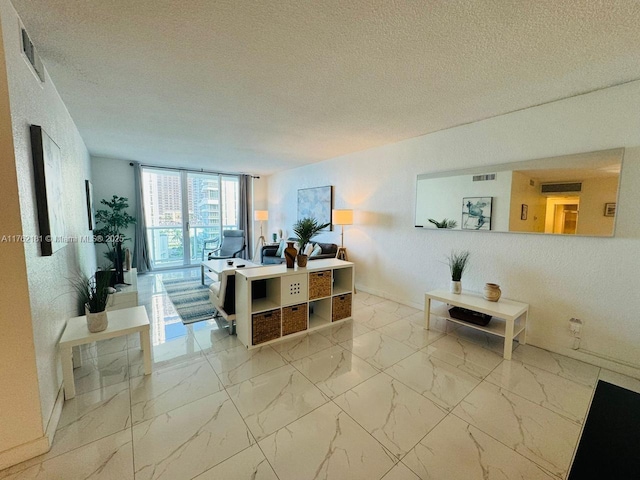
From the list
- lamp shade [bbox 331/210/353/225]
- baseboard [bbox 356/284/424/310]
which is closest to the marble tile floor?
baseboard [bbox 356/284/424/310]

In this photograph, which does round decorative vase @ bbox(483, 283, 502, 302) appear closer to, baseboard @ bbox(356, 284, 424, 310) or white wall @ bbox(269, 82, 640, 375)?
white wall @ bbox(269, 82, 640, 375)

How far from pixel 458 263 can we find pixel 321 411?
2219 millimetres

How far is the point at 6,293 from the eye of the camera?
132 centimetres

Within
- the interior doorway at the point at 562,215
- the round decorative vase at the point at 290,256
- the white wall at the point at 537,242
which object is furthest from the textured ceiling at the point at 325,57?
the round decorative vase at the point at 290,256

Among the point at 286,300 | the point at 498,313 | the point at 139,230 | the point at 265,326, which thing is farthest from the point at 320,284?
the point at 139,230

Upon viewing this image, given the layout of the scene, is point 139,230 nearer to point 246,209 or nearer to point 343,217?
point 246,209

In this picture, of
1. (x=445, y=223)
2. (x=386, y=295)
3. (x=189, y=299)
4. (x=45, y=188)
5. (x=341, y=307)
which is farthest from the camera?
(x=386, y=295)

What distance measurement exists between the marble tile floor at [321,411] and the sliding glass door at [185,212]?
3885mm

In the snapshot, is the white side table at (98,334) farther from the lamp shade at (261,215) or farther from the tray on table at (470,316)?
the lamp shade at (261,215)

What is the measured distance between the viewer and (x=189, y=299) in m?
4.03

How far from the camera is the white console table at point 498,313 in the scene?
2436mm

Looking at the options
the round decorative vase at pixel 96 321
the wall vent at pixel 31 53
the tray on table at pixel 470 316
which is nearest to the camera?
the wall vent at pixel 31 53

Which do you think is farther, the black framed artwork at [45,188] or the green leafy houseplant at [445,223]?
the green leafy houseplant at [445,223]

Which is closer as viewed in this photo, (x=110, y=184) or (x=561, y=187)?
(x=561, y=187)
